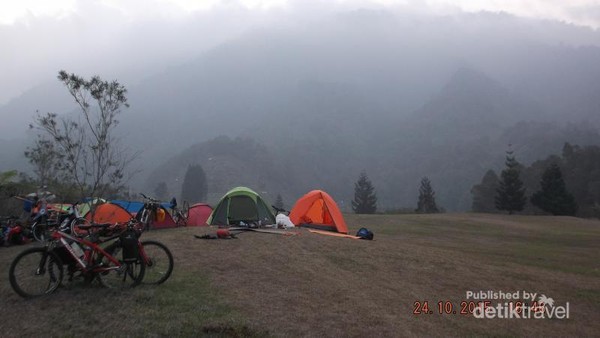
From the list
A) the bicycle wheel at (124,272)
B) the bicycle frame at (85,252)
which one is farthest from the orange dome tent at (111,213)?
the bicycle frame at (85,252)

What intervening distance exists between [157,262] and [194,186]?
346ft

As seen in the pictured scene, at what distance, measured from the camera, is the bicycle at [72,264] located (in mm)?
6816

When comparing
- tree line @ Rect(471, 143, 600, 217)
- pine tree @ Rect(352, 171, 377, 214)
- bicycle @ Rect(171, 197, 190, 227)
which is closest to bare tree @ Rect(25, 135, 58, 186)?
bicycle @ Rect(171, 197, 190, 227)

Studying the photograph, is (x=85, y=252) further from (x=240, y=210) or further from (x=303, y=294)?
(x=240, y=210)

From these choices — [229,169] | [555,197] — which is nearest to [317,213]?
[555,197]

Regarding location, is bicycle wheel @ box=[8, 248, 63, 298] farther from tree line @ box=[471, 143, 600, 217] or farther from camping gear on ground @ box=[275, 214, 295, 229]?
tree line @ box=[471, 143, 600, 217]

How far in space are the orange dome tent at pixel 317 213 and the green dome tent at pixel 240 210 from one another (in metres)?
1.60

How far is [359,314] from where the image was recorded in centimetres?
672

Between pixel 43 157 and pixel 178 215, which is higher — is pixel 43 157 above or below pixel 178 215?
above

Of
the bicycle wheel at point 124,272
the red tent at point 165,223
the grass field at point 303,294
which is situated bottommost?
the grass field at point 303,294

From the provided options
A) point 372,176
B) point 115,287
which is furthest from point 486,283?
point 372,176

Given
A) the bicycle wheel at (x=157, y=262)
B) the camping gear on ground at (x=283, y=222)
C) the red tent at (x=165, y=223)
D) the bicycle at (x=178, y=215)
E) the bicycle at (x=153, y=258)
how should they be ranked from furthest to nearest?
the bicycle at (x=178, y=215)
the camping gear on ground at (x=283, y=222)
the red tent at (x=165, y=223)
the bicycle wheel at (x=157, y=262)
the bicycle at (x=153, y=258)

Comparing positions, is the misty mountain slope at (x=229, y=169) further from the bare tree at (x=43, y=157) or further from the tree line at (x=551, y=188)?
the bare tree at (x=43, y=157)

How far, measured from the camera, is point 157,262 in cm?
786
